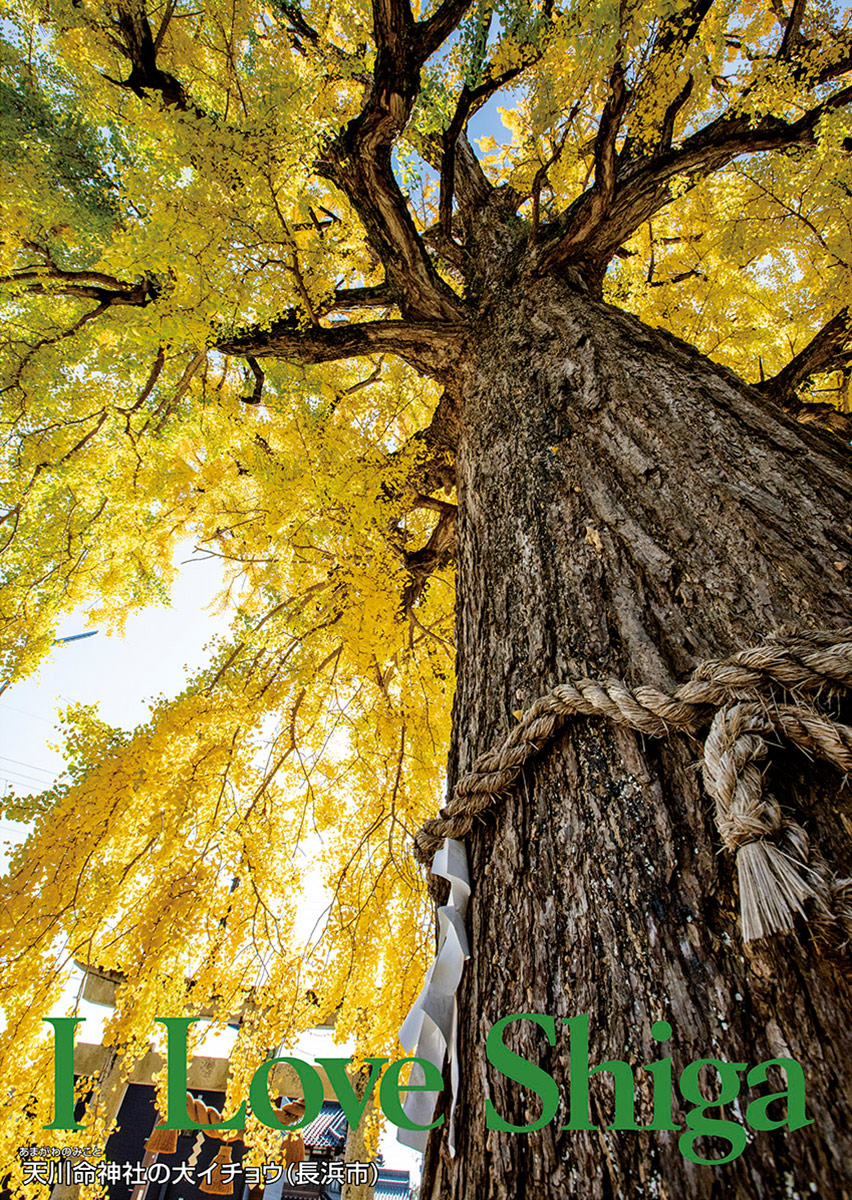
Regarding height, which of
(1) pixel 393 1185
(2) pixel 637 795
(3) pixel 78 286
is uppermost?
(3) pixel 78 286

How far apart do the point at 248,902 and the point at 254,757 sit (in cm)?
85

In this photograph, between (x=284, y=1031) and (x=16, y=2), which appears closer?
(x=284, y=1031)

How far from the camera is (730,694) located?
2.51 feet

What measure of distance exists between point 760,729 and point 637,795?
218mm

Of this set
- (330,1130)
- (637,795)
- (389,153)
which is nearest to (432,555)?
(389,153)

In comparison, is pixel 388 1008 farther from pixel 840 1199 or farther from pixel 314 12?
pixel 314 12

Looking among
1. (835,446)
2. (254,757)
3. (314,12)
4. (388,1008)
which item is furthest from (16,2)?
(388,1008)

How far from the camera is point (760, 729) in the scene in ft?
2.36

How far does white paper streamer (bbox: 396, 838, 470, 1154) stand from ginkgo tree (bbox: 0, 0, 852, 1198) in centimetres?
3

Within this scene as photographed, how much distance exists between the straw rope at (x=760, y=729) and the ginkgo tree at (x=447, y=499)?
25 mm

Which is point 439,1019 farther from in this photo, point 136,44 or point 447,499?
point 136,44

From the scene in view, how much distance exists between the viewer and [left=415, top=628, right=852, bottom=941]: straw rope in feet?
2.00

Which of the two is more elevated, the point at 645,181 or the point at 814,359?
the point at 645,181

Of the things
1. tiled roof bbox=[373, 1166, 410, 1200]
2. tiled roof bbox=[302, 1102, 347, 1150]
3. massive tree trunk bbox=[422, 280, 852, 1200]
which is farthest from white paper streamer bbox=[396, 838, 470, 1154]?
tiled roof bbox=[373, 1166, 410, 1200]
